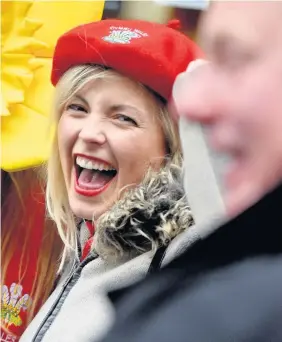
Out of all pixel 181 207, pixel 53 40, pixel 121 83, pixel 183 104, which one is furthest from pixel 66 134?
→ pixel 183 104

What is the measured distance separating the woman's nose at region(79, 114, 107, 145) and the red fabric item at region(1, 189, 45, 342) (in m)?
0.39

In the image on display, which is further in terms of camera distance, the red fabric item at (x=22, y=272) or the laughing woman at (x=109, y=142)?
the red fabric item at (x=22, y=272)

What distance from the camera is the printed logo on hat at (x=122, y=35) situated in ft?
3.35

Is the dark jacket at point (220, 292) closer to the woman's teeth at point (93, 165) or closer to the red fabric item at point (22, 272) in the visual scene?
the woman's teeth at point (93, 165)

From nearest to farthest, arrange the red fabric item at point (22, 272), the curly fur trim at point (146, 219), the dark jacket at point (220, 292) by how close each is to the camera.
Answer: the dark jacket at point (220, 292) → the curly fur trim at point (146, 219) → the red fabric item at point (22, 272)

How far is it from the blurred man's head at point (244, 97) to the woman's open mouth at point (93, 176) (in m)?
0.69

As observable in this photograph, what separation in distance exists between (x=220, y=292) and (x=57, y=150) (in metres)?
0.84

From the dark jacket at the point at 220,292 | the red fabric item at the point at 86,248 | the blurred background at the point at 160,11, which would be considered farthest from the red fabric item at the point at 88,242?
the dark jacket at the point at 220,292

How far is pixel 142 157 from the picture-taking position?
3.28ft

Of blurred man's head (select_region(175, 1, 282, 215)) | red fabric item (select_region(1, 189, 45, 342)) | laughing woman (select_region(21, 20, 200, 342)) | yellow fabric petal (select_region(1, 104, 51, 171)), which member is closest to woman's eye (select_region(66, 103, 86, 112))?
laughing woman (select_region(21, 20, 200, 342))

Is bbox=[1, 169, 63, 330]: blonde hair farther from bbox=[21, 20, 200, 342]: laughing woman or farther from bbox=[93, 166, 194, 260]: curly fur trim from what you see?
bbox=[93, 166, 194, 260]: curly fur trim

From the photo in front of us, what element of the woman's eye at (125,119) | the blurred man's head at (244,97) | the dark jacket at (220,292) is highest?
the blurred man's head at (244,97)

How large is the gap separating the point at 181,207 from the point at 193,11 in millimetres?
463

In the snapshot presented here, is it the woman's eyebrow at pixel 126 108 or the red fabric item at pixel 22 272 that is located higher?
the woman's eyebrow at pixel 126 108
